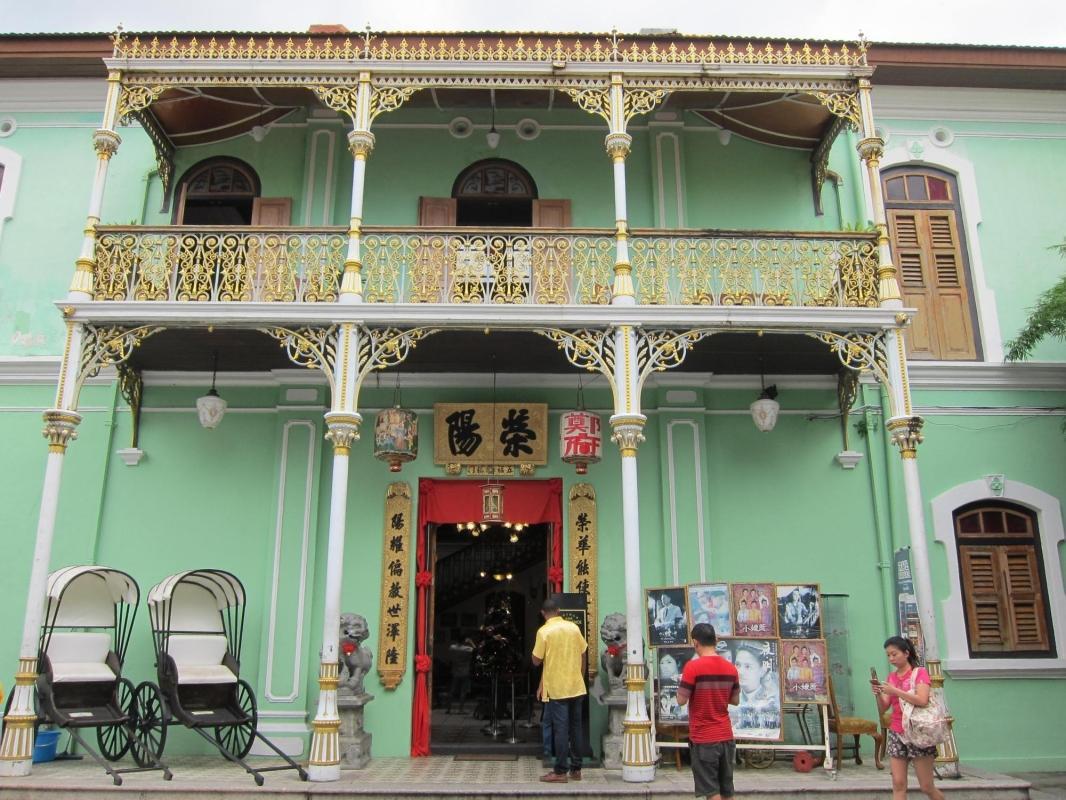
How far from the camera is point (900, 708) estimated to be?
20.3 ft

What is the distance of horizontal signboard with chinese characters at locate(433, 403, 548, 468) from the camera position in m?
10.1

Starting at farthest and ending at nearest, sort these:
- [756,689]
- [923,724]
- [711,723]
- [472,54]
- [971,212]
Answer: [971,212] → [472,54] → [756,689] → [923,724] → [711,723]

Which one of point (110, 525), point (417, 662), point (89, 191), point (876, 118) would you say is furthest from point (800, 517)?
point (89, 191)

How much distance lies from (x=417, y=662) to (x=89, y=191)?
730cm

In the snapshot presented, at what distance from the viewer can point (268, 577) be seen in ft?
31.9

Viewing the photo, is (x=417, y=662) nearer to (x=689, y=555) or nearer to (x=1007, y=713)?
(x=689, y=555)

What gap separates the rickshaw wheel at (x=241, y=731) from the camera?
8.68 m

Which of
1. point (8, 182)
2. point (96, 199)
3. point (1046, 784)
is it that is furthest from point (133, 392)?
point (1046, 784)

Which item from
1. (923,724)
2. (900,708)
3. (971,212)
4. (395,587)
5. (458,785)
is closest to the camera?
(923,724)

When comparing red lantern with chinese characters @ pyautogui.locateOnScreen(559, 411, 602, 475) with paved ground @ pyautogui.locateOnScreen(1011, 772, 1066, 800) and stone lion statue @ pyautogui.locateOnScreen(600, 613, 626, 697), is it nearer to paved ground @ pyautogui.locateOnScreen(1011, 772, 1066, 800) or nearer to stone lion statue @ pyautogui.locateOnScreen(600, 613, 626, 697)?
stone lion statue @ pyautogui.locateOnScreen(600, 613, 626, 697)

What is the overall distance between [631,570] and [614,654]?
4.02ft

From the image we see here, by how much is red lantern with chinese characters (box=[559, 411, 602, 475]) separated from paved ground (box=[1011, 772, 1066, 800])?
517 cm

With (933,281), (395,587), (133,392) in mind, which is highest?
(933,281)

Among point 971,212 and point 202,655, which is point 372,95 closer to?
point 202,655
